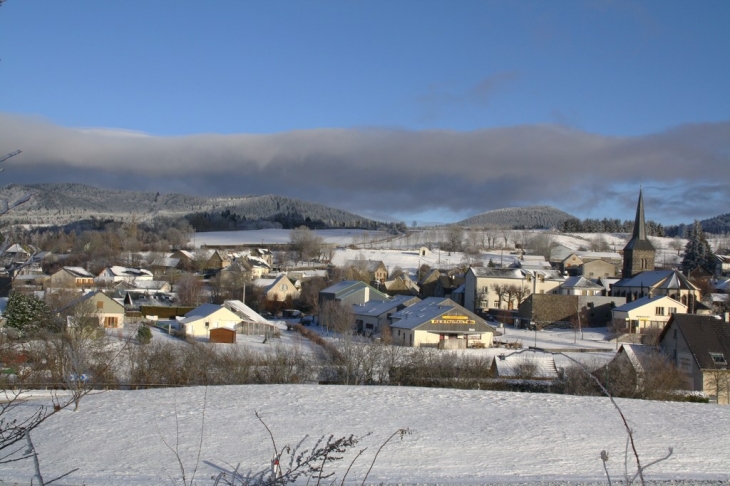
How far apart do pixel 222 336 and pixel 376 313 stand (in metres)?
13.6

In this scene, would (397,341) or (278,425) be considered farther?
(397,341)

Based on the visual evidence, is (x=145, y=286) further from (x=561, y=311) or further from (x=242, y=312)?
(x=561, y=311)

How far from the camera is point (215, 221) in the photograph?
16688 cm

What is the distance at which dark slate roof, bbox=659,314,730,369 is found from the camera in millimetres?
30344

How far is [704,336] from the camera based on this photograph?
103 ft

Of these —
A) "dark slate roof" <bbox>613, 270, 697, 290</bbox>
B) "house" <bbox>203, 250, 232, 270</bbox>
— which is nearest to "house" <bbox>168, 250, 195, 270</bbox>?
"house" <bbox>203, 250, 232, 270</bbox>

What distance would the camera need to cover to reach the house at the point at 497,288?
214ft

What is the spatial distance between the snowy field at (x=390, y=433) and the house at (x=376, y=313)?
83.5ft

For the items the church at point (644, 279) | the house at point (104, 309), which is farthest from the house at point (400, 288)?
the house at point (104, 309)

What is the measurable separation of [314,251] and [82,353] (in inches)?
3198

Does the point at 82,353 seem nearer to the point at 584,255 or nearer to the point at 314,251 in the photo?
the point at 314,251

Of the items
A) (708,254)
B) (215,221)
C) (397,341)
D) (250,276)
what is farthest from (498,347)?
(215,221)

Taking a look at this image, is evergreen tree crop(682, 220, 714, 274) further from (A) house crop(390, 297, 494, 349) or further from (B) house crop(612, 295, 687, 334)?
(A) house crop(390, 297, 494, 349)

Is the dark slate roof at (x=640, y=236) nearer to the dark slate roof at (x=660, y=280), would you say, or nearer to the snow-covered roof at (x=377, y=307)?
the dark slate roof at (x=660, y=280)
